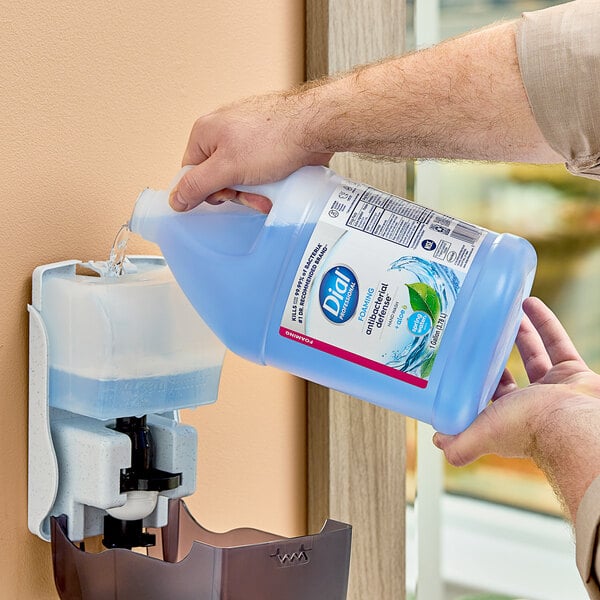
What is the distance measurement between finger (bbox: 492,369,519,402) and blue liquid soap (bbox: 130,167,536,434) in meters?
0.07

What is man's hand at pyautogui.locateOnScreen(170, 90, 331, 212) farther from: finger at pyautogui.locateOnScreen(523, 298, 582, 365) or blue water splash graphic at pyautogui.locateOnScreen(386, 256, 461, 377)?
finger at pyautogui.locateOnScreen(523, 298, 582, 365)

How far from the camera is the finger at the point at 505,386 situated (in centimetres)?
88

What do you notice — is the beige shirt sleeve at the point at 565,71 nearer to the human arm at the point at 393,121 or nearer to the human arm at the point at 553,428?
the human arm at the point at 393,121

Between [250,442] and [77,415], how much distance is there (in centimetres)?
27

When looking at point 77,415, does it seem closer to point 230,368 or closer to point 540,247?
point 230,368

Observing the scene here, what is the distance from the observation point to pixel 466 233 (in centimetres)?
78

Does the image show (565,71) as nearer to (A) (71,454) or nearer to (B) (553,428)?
(B) (553,428)

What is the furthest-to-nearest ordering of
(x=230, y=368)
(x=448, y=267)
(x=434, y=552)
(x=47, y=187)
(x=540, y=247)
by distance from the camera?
(x=540, y=247), (x=434, y=552), (x=230, y=368), (x=47, y=187), (x=448, y=267)

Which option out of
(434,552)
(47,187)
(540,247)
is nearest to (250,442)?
(47,187)

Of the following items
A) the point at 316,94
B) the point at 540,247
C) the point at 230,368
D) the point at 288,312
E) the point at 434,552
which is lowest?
the point at 434,552

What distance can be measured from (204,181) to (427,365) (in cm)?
26

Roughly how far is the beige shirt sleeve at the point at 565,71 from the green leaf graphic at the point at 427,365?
0.22 metres

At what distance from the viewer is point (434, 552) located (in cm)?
172

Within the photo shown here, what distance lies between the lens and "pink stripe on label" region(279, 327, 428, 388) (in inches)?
30.0
